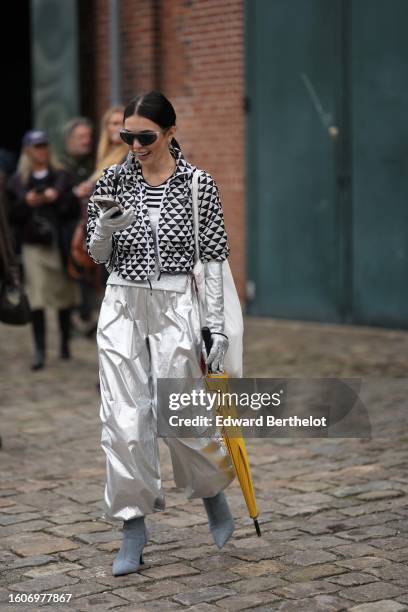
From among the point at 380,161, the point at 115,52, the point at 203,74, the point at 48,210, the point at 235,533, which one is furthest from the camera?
the point at 115,52

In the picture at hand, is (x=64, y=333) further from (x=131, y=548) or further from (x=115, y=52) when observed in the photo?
(x=131, y=548)

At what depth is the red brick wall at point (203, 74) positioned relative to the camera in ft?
43.7

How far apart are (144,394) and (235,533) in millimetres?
952

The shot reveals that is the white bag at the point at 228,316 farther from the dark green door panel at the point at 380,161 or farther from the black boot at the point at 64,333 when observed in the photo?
the dark green door panel at the point at 380,161

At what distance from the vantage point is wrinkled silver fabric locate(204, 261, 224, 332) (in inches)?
205

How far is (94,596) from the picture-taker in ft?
16.0

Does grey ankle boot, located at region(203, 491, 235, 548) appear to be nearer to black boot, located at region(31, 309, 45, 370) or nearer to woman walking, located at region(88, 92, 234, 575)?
woman walking, located at region(88, 92, 234, 575)

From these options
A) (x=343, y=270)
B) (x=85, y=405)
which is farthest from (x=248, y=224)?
(x=85, y=405)

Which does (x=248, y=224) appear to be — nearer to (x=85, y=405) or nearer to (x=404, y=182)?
(x=404, y=182)

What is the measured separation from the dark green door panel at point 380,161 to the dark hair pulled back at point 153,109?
6.85m

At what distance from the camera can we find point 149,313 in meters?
5.21

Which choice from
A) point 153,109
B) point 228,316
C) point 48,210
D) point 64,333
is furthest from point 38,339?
point 153,109

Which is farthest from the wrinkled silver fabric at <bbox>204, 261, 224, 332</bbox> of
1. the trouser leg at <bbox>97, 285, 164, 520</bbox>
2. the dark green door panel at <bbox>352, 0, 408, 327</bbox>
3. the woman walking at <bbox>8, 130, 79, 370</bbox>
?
the dark green door panel at <bbox>352, 0, 408, 327</bbox>

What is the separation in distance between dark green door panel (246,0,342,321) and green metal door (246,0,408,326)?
10 millimetres
